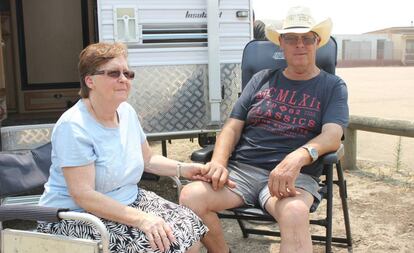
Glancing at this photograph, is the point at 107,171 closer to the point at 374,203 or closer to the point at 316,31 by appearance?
the point at 316,31

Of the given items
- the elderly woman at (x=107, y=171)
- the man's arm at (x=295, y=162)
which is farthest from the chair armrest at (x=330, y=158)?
the elderly woman at (x=107, y=171)

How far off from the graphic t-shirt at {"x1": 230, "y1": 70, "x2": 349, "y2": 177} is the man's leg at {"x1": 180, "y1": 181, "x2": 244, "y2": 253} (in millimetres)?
345

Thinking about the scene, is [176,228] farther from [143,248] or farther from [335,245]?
[335,245]

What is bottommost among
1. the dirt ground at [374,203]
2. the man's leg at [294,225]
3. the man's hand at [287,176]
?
the dirt ground at [374,203]

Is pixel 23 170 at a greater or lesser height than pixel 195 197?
greater

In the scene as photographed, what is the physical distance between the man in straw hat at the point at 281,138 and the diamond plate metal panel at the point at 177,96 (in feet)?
3.56

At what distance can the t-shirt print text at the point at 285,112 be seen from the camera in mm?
2844

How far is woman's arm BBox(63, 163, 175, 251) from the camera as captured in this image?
2068 mm

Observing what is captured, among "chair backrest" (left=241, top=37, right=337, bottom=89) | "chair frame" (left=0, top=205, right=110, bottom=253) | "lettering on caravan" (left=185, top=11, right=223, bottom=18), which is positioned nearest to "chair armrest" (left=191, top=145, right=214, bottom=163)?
"chair backrest" (left=241, top=37, right=337, bottom=89)

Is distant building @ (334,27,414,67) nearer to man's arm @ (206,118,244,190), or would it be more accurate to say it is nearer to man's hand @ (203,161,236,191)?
man's arm @ (206,118,244,190)

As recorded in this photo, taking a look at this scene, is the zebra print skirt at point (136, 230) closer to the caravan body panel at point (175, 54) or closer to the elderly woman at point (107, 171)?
the elderly woman at point (107, 171)

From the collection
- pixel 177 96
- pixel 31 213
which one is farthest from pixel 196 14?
pixel 31 213

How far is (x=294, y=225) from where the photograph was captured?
2410 mm

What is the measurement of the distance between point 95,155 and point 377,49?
49.2 m
